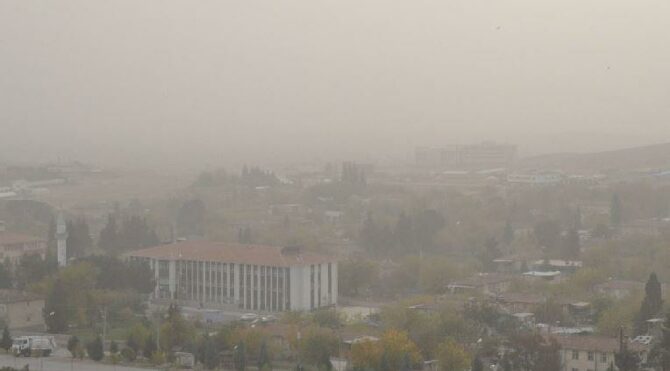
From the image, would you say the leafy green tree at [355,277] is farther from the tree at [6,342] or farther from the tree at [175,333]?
the tree at [6,342]

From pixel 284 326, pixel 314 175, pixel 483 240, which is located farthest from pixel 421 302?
pixel 314 175

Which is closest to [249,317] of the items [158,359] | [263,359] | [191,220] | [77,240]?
[158,359]

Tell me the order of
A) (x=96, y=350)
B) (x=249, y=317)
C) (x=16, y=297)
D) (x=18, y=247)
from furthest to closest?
(x=18, y=247)
(x=249, y=317)
(x=16, y=297)
(x=96, y=350)

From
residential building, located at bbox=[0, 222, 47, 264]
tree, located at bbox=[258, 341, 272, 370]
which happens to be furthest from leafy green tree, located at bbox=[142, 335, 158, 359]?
residential building, located at bbox=[0, 222, 47, 264]

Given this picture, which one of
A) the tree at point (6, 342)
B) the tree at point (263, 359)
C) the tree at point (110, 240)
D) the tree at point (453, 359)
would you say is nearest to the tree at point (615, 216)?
the tree at point (110, 240)

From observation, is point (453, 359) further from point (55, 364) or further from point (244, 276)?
point (244, 276)

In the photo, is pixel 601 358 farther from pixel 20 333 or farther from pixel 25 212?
pixel 25 212

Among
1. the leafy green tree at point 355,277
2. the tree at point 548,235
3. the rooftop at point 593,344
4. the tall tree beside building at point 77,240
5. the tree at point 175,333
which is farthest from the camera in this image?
the tree at point 548,235
